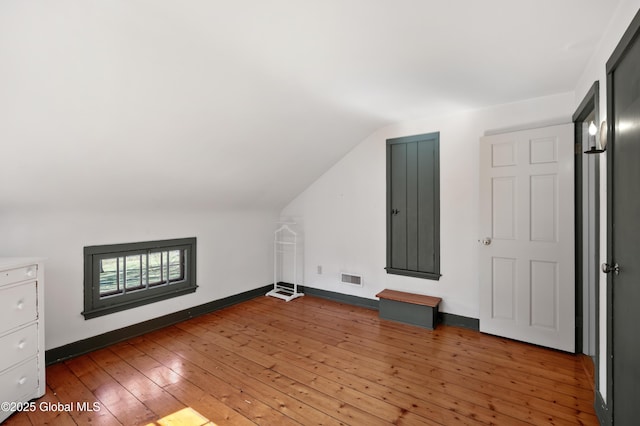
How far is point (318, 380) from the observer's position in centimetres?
240

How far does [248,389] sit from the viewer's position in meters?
2.29

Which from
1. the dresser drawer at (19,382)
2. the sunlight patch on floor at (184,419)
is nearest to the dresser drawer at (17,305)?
the dresser drawer at (19,382)

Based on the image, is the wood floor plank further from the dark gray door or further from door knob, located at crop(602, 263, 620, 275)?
door knob, located at crop(602, 263, 620, 275)

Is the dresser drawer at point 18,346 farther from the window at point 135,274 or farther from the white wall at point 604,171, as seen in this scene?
the white wall at point 604,171

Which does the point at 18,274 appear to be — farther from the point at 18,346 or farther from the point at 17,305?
the point at 18,346

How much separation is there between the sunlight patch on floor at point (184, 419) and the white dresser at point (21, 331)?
3.11 ft

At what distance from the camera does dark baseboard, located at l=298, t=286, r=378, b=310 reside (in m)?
4.10

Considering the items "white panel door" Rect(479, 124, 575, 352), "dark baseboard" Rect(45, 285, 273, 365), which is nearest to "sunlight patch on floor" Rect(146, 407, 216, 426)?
"dark baseboard" Rect(45, 285, 273, 365)

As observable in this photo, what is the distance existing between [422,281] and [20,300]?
3643 millimetres

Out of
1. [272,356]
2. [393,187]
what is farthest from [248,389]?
[393,187]

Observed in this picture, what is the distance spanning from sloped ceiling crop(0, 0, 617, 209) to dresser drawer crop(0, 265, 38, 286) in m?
0.59

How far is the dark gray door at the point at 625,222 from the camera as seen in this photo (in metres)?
1.39

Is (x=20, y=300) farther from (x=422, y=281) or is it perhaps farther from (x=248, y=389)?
(x=422, y=281)

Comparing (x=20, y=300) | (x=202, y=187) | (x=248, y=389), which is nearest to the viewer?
(x=20, y=300)
